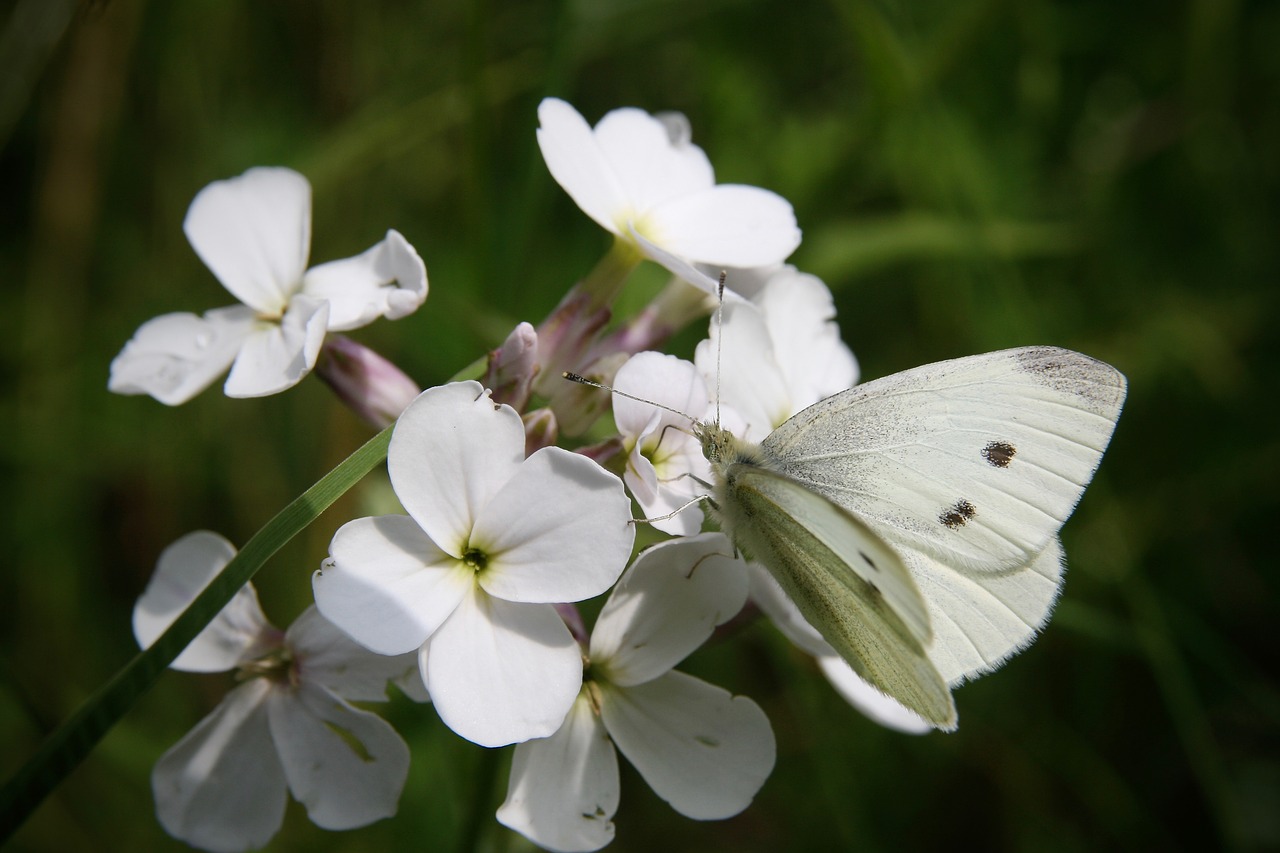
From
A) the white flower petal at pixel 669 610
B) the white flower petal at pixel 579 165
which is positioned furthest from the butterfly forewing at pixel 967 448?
the white flower petal at pixel 579 165

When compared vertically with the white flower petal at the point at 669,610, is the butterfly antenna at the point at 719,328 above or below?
above

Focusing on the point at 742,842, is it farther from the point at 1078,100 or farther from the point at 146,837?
the point at 1078,100

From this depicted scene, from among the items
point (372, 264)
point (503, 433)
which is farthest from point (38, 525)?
point (503, 433)

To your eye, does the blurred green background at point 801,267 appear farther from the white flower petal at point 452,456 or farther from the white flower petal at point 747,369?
the white flower petal at point 452,456

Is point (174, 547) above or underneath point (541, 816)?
above

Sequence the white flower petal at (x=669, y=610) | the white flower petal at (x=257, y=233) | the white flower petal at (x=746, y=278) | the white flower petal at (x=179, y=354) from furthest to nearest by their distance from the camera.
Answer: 1. the white flower petal at (x=746, y=278)
2. the white flower petal at (x=257, y=233)
3. the white flower petal at (x=179, y=354)
4. the white flower petal at (x=669, y=610)

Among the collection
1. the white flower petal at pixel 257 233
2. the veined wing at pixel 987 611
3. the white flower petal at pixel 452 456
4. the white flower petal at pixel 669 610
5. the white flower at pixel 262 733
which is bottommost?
the veined wing at pixel 987 611

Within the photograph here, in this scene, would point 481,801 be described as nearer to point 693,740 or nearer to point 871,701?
point 693,740
